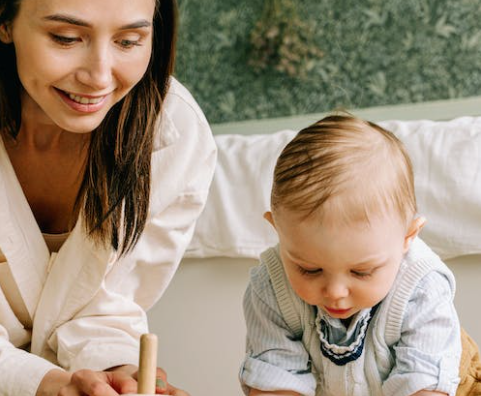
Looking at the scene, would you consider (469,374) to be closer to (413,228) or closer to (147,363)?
(413,228)

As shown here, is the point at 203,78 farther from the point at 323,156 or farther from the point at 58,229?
the point at 323,156

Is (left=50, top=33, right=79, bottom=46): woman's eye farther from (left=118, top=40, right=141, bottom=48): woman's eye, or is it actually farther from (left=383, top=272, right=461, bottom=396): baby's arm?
(left=383, top=272, right=461, bottom=396): baby's arm

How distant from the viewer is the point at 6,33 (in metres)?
1.31

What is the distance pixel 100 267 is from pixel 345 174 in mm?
567

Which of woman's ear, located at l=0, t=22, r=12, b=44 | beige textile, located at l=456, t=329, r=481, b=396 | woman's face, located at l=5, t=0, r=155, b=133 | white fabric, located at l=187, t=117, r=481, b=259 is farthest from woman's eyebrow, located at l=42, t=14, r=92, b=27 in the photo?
white fabric, located at l=187, t=117, r=481, b=259

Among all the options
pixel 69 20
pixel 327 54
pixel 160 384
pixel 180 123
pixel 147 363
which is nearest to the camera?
pixel 147 363

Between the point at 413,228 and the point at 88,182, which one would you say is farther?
the point at 88,182

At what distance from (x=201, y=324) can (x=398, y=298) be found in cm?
95

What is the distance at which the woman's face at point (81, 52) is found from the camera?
1217 mm

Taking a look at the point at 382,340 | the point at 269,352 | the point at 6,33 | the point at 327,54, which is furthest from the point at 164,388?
the point at 327,54

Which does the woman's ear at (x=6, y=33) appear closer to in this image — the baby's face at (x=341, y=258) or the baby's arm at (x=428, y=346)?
the baby's face at (x=341, y=258)

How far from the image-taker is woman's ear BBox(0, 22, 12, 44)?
130 cm

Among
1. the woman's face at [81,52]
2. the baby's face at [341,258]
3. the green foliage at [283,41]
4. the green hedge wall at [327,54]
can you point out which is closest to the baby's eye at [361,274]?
the baby's face at [341,258]

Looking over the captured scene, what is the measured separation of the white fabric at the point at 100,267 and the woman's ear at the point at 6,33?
0.71ft
